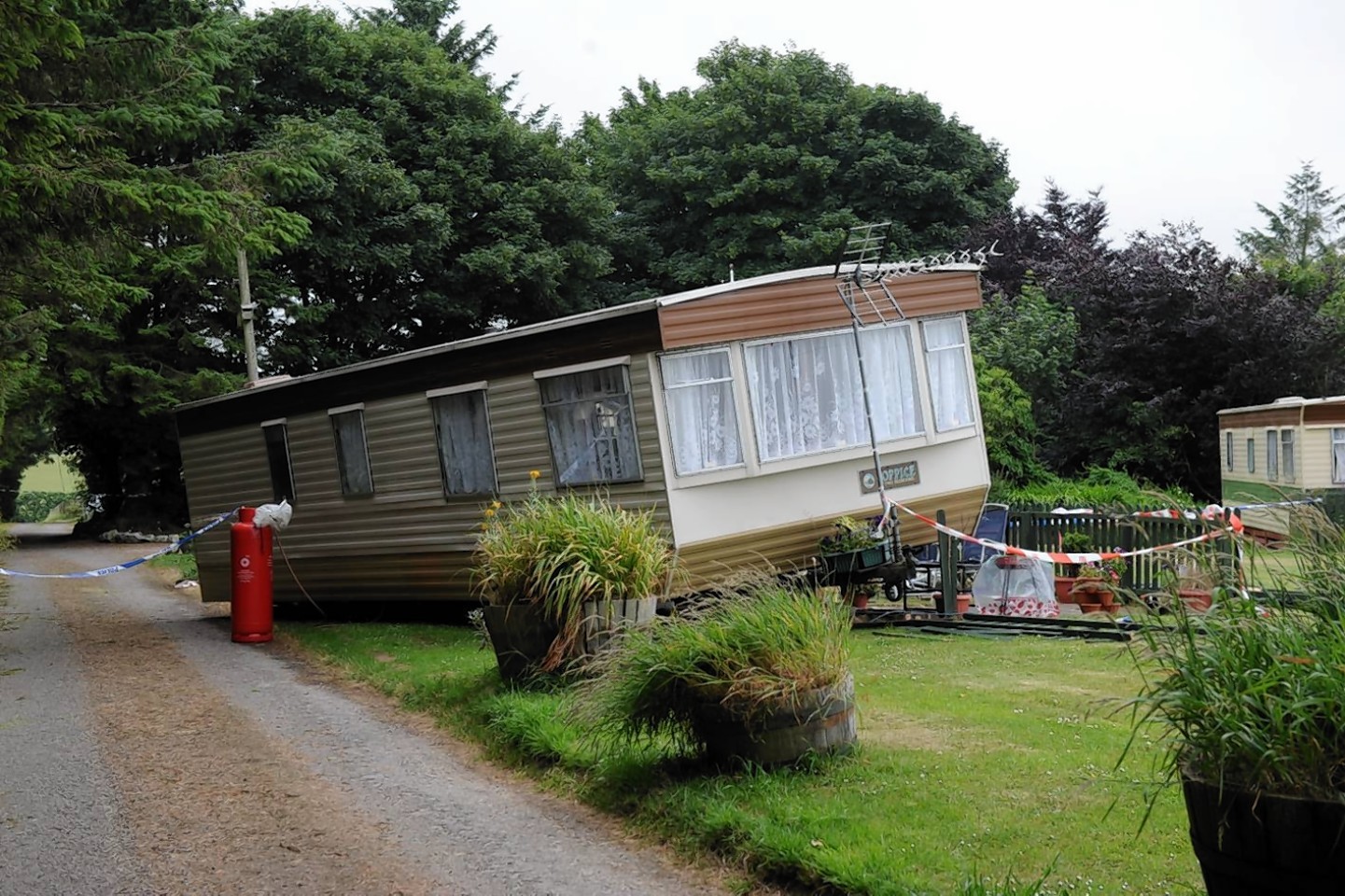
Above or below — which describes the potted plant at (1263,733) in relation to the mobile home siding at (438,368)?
below

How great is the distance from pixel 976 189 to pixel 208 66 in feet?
84.4

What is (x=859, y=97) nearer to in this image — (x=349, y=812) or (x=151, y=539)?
(x=151, y=539)

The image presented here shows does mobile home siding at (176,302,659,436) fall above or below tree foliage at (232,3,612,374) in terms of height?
below

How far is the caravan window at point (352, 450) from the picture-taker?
14.8 m

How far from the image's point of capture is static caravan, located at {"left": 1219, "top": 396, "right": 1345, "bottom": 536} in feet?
63.9

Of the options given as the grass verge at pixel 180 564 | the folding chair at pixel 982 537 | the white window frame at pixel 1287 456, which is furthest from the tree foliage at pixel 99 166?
the white window frame at pixel 1287 456

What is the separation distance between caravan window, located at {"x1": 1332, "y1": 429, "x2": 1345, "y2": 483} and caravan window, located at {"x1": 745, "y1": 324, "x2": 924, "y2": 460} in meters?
9.87

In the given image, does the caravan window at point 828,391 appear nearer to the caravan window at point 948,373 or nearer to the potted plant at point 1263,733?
the caravan window at point 948,373

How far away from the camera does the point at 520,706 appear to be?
7.92 meters

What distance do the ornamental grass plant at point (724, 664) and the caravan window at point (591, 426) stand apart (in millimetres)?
5366

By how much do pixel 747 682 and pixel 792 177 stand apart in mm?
29855

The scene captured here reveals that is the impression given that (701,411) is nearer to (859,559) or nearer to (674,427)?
(674,427)

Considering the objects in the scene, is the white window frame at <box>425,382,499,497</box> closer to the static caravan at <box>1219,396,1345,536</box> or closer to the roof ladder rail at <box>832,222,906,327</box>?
the roof ladder rail at <box>832,222,906,327</box>

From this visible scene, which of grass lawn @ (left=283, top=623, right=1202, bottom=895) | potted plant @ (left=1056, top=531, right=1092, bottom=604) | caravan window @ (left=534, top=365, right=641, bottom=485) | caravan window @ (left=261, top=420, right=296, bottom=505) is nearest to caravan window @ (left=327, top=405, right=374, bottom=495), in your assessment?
caravan window @ (left=261, top=420, right=296, bottom=505)
